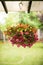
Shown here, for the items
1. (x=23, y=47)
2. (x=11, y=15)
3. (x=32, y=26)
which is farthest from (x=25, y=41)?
(x=11, y=15)

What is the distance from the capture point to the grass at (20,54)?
5.15 metres

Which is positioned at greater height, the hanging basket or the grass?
the hanging basket

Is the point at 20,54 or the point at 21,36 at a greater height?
the point at 21,36

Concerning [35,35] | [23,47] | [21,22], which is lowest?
[23,47]

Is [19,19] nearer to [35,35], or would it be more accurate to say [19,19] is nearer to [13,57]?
[35,35]

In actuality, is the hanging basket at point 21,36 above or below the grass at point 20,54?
above

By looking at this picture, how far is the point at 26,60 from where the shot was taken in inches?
203

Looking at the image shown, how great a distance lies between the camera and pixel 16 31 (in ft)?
17.2

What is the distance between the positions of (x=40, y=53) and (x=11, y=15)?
1471 mm

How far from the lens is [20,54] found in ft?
17.0

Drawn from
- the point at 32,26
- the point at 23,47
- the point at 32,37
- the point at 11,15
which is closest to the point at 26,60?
the point at 23,47

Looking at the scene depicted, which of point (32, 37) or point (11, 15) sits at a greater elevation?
point (11, 15)

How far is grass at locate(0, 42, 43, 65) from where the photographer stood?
5152mm

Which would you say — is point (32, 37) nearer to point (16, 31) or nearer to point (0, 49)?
point (16, 31)
